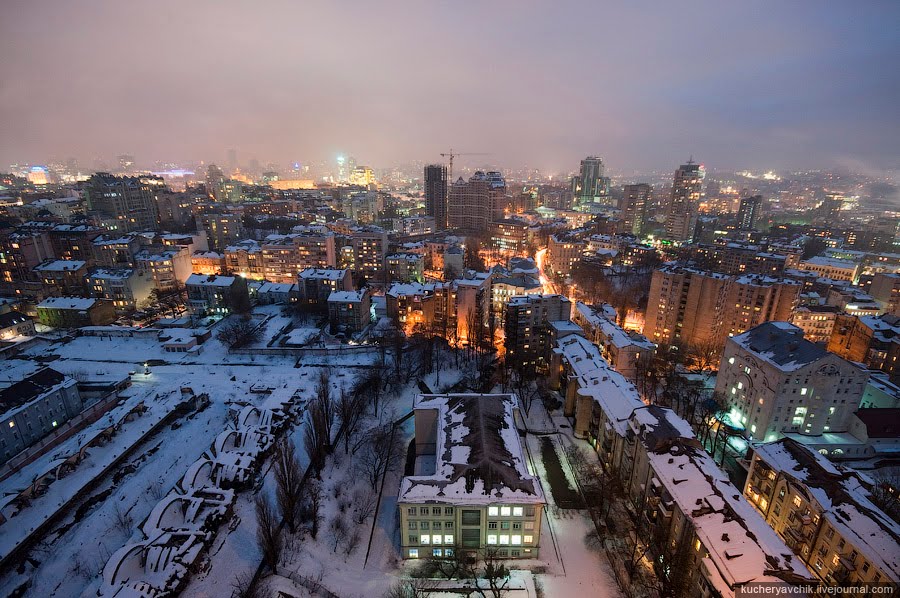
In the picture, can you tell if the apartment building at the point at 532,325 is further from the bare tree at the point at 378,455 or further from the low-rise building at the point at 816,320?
the low-rise building at the point at 816,320

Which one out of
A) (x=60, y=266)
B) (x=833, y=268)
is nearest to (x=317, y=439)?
(x=60, y=266)

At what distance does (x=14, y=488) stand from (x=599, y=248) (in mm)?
77312

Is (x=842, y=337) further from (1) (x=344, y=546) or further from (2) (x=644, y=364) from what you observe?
(1) (x=344, y=546)

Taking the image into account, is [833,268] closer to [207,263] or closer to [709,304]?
A: [709,304]

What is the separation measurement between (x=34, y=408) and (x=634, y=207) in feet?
365

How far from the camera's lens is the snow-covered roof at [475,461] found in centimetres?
2044

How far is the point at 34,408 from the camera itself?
27375mm

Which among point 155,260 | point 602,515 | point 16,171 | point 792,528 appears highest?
point 16,171

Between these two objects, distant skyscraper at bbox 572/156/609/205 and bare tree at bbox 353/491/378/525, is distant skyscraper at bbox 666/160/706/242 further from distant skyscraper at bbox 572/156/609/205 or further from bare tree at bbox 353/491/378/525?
bare tree at bbox 353/491/378/525

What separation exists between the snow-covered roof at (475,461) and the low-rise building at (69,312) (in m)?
39.7

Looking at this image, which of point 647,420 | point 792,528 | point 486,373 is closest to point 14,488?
point 486,373

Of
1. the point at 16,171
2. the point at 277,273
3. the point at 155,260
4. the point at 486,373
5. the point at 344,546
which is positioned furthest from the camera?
the point at 16,171

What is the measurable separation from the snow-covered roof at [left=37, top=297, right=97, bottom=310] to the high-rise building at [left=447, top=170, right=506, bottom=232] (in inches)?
3001

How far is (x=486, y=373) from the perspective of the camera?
37.7 m
